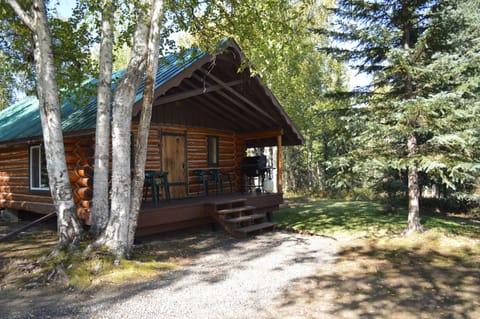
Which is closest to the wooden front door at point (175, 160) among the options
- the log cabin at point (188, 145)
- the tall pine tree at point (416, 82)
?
the log cabin at point (188, 145)

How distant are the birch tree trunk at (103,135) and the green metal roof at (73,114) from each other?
3.04ft

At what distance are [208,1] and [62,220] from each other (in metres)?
5.50

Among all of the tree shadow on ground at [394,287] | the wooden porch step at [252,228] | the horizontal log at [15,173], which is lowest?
the tree shadow on ground at [394,287]

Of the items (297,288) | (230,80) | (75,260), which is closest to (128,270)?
(75,260)

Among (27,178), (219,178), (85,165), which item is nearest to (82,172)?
(85,165)

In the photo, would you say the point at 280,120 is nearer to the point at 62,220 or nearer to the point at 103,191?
the point at 103,191

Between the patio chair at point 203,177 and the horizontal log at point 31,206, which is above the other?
the patio chair at point 203,177

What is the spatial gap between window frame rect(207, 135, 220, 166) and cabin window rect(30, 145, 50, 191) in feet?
16.1

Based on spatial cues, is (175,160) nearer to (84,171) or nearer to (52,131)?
(84,171)

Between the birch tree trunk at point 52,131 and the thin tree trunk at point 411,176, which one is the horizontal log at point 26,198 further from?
the thin tree trunk at point 411,176

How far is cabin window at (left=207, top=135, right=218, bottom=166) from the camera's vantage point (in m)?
12.3

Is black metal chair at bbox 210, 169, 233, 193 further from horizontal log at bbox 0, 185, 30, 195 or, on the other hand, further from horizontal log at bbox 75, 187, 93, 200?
horizontal log at bbox 0, 185, 30, 195

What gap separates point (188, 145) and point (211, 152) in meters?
1.23

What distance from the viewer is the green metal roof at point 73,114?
8.33 meters
